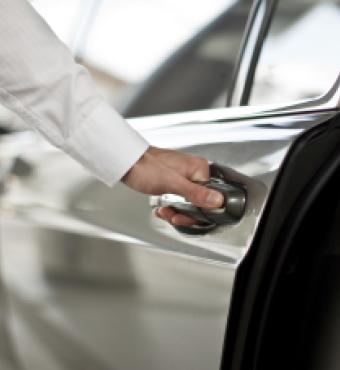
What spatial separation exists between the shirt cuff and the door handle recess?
0.08 m

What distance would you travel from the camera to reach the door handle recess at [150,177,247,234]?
1.03m

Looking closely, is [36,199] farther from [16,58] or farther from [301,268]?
[301,268]

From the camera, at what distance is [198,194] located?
1.05 meters

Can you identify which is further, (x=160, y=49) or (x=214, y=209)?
(x=160, y=49)

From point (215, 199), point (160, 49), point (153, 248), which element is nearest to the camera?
point (215, 199)

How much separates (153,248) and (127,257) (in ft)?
0.28

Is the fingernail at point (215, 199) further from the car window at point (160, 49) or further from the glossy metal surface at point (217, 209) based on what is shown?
the car window at point (160, 49)

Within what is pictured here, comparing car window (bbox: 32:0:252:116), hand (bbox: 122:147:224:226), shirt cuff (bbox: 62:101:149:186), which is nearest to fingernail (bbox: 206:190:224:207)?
hand (bbox: 122:147:224:226)

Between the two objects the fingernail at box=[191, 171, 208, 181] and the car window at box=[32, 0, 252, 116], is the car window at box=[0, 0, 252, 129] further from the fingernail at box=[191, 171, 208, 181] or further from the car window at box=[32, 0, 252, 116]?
the fingernail at box=[191, 171, 208, 181]

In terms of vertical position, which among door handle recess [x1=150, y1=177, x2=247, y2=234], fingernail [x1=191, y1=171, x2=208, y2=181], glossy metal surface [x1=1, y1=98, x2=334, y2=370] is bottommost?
glossy metal surface [x1=1, y1=98, x2=334, y2=370]

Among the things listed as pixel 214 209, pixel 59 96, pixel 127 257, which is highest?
pixel 59 96

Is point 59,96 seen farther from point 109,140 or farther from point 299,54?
point 299,54

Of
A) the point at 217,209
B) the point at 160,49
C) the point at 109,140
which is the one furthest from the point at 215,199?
the point at 160,49

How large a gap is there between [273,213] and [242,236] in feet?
0.16
